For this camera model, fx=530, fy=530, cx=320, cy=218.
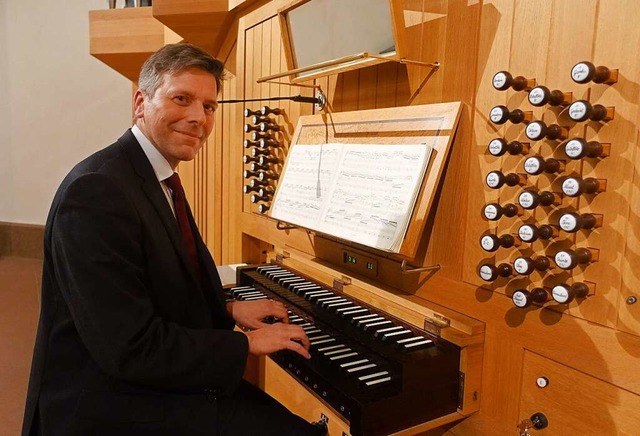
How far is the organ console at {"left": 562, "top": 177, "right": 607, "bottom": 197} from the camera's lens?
1.25 metres

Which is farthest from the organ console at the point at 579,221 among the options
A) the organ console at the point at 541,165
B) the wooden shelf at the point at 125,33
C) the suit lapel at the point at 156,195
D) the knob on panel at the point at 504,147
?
the wooden shelf at the point at 125,33

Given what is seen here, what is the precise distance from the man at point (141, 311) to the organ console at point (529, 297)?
1.99 ft

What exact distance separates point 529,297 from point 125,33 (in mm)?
4239

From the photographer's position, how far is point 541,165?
131 centimetres

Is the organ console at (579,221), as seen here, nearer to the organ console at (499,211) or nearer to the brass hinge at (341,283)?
the organ console at (499,211)

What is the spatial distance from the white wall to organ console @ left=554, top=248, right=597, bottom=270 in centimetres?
617

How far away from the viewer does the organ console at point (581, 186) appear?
1252 millimetres

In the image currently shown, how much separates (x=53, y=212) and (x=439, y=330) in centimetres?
113

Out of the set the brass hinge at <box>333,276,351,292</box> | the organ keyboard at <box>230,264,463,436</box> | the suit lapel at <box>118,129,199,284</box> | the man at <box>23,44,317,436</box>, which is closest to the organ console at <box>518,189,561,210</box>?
the organ keyboard at <box>230,264,463,436</box>


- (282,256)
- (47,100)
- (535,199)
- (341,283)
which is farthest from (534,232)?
(47,100)

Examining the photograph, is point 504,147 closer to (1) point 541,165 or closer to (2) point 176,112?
(1) point 541,165

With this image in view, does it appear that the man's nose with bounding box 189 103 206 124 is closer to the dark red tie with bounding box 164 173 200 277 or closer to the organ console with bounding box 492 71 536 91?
the dark red tie with bounding box 164 173 200 277

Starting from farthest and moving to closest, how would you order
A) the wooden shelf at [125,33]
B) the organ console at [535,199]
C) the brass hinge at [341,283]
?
1. the wooden shelf at [125,33]
2. the brass hinge at [341,283]
3. the organ console at [535,199]

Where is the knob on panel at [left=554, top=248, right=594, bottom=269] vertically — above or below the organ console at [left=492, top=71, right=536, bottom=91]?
below
